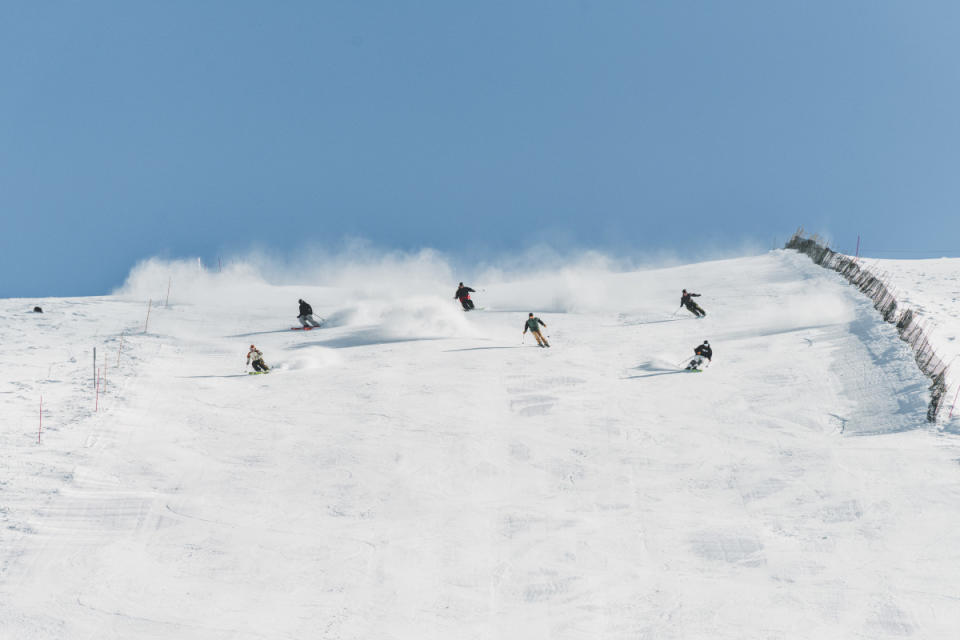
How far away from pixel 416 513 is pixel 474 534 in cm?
117

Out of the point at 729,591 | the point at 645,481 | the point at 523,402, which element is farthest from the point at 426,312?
the point at 729,591

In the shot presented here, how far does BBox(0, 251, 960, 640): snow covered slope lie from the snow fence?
1.26 ft

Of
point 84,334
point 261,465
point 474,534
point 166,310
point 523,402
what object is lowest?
point 474,534

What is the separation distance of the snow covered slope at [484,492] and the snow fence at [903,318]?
1.26 ft

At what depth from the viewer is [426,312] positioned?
27328mm

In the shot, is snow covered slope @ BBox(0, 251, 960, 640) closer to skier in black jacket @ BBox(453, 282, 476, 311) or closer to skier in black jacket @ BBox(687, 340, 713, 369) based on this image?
skier in black jacket @ BBox(687, 340, 713, 369)

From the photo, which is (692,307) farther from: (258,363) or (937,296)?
(258,363)

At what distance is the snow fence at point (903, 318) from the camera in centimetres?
1647

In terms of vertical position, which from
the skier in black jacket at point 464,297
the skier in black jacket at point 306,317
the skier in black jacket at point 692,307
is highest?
the skier in black jacket at point 464,297

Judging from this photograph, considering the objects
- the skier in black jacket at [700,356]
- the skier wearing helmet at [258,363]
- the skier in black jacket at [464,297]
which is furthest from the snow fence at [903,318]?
the skier wearing helmet at [258,363]

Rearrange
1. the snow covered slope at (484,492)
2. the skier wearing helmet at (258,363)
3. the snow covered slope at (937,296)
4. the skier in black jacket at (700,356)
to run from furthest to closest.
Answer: the skier wearing helmet at (258,363) < the skier in black jacket at (700,356) < the snow covered slope at (937,296) < the snow covered slope at (484,492)

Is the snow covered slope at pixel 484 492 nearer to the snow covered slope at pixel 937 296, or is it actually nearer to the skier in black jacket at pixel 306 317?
the snow covered slope at pixel 937 296

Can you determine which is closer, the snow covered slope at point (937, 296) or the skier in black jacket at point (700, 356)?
the snow covered slope at point (937, 296)

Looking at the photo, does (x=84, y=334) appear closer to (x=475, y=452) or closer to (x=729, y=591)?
(x=475, y=452)
